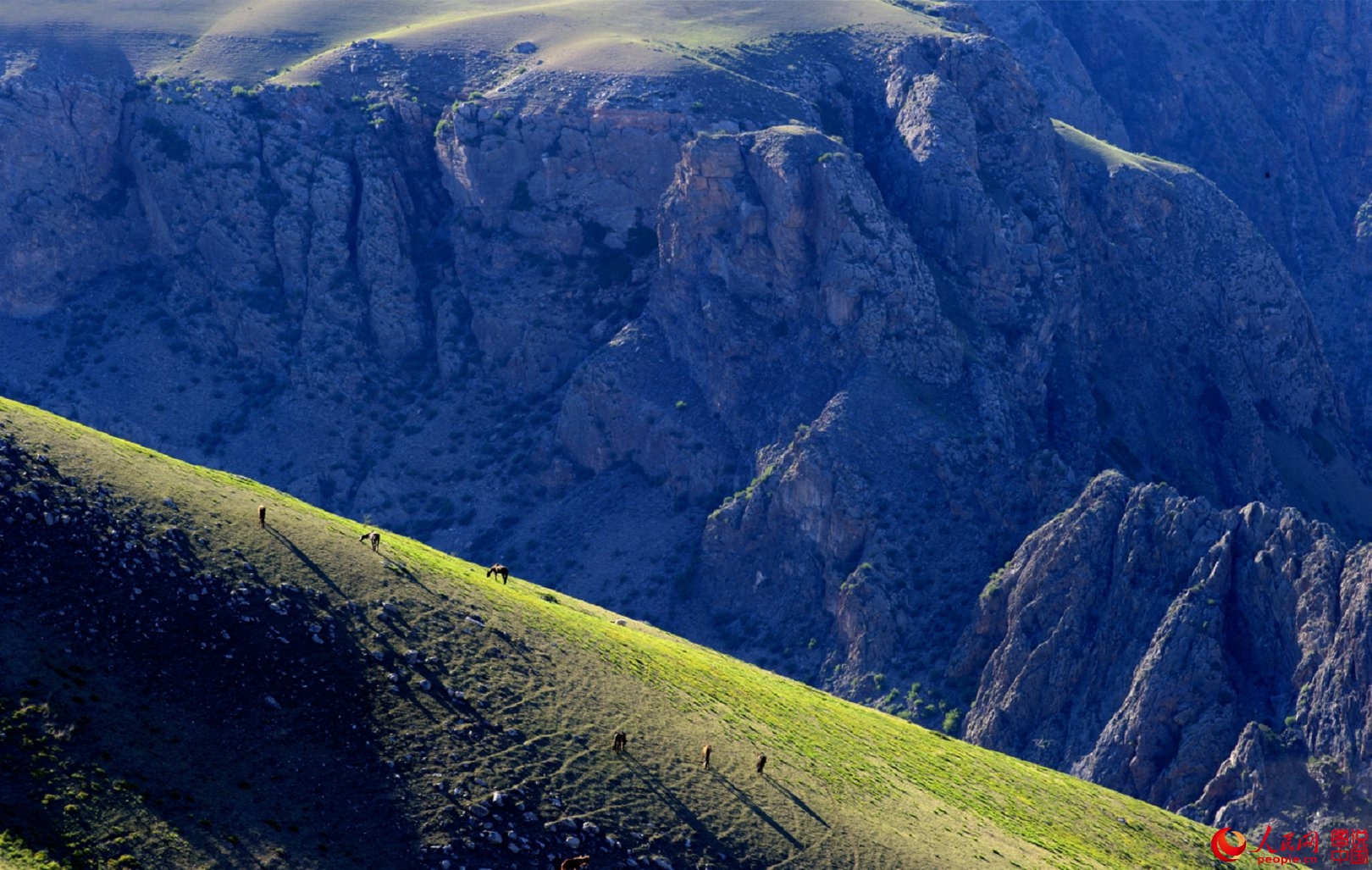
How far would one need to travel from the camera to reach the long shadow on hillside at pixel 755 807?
3179 inches

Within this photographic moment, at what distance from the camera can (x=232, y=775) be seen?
234 feet

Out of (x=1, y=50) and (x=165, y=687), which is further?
(x=1, y=50)

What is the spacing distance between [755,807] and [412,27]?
129123mm

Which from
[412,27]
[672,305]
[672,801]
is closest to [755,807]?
[672,801]

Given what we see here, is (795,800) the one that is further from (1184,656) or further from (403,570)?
(1184,656)

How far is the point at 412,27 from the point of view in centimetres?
19350

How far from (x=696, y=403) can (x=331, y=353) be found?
33.5 m

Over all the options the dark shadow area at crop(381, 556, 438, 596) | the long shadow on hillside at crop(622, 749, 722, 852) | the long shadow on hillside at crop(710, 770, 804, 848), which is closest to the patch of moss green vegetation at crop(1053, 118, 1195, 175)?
the dark shadow area at crop(381, 556, 438, 596)

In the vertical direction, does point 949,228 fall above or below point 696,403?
above

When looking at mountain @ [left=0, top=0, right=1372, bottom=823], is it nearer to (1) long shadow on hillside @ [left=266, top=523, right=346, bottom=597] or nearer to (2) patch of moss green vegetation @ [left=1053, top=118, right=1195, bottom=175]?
(2) patch of moss green vegetation @ [left=1053, top=118, right=1195, bottom=175]

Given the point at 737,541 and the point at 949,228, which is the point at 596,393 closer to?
the point at 737,541

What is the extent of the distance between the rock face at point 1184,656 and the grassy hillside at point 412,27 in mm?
67501

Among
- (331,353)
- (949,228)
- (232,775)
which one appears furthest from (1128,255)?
(232,775)

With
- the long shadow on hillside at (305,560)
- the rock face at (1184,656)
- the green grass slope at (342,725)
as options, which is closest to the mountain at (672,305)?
the rock face at (1184,656)
